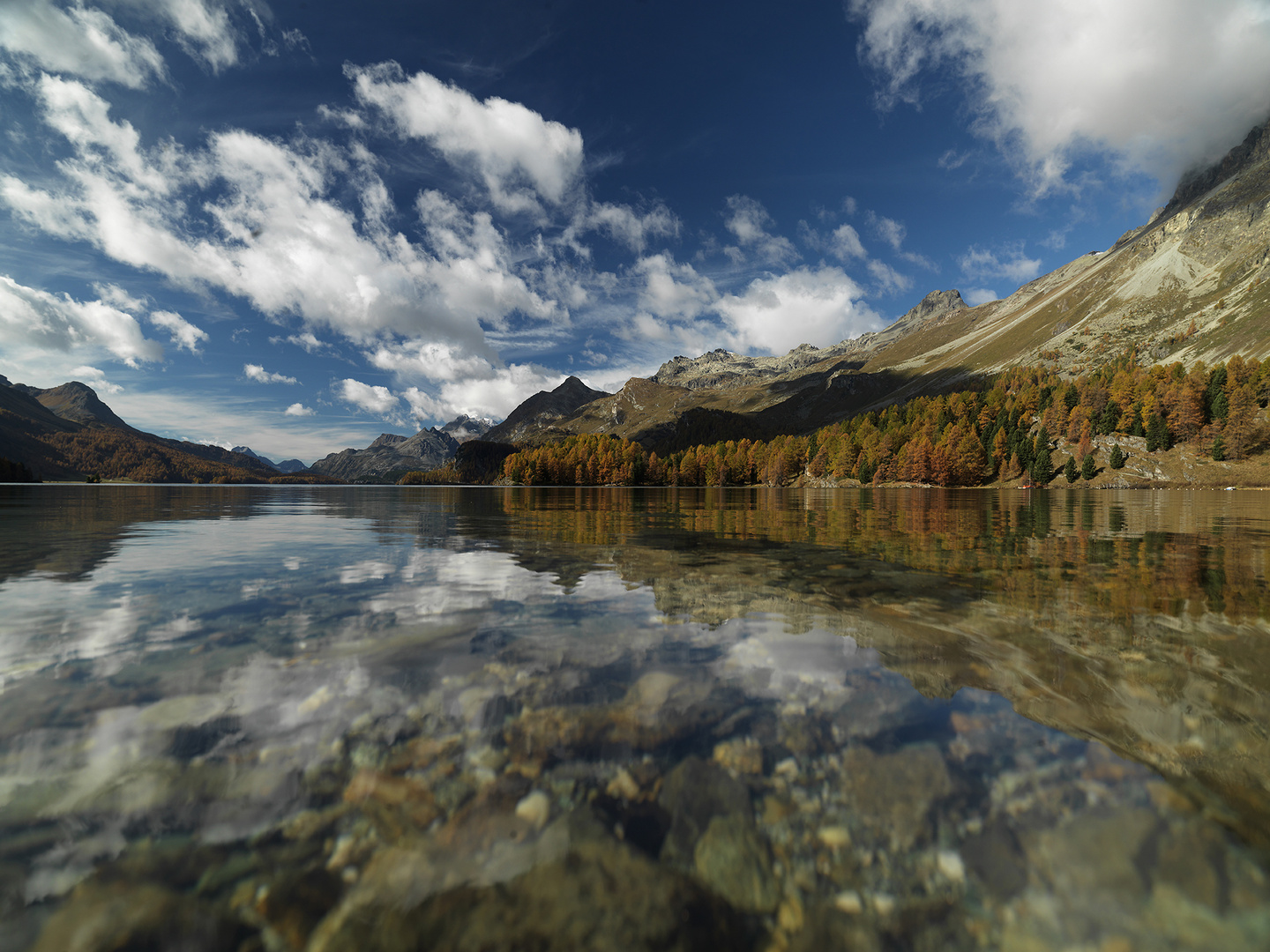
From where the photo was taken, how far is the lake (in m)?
3.78

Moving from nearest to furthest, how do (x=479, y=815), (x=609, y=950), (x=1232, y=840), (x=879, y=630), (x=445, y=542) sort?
1. (x=609, y=950)
2. (x=1232, y=840)
3. (x=479, y=815)
4. (x=879, y=630)
5. (x=445, y=542)

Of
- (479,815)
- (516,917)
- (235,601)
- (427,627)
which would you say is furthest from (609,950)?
(235,601)

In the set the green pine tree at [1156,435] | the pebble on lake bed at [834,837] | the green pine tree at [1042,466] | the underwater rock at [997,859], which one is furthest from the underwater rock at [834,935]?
the green pine tree at [1156,435]

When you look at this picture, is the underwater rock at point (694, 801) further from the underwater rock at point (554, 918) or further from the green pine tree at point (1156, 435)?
the green pine tree at point (1156, 435)

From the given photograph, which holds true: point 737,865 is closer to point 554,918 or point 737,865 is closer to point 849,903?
point 849,903

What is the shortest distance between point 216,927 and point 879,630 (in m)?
10.7

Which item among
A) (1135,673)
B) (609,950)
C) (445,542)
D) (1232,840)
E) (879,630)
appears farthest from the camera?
(445,542)

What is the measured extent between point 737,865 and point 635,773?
5.05 feet

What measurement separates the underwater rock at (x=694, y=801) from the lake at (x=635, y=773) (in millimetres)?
34

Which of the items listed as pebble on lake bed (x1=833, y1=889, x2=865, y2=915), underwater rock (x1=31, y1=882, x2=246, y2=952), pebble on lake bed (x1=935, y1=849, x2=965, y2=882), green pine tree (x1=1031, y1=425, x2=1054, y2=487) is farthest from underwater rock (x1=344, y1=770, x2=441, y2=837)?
green pine tree (x1=1031, y1=425, x2=1054, y2=487)

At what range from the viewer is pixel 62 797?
502cm

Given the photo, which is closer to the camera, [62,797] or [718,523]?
[62,797]

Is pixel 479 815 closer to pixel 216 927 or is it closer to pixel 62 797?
pixel 216 927

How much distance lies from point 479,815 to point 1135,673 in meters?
9.85
